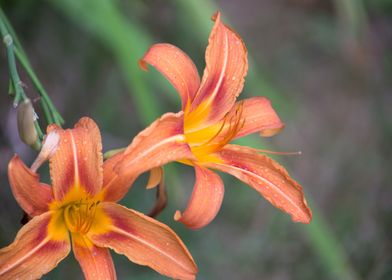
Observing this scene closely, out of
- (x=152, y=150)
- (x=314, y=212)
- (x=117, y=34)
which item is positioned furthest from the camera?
(x=314, y=212)

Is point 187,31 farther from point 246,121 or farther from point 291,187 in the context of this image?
point 291,187

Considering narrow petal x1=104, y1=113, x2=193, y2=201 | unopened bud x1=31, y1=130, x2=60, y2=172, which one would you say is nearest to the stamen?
narrow petal x1=104, y1=113, x2=193, y2=201

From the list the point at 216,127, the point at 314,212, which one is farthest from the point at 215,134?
the point at 314,212

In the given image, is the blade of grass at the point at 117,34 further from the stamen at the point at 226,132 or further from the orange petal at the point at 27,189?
the orange petal at the point at 27,189

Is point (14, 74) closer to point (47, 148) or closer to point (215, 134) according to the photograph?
point (47, 148)

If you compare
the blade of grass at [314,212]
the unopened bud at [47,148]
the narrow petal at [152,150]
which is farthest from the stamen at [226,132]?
the blade of grass at [314,212]

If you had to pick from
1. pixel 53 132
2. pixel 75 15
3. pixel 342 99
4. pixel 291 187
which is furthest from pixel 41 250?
pixel 342 99

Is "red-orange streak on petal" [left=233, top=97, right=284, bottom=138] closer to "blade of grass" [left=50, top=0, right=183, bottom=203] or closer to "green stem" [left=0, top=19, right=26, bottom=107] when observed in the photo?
"green stem" [left=0, top=19, right=26, bottom=107]
